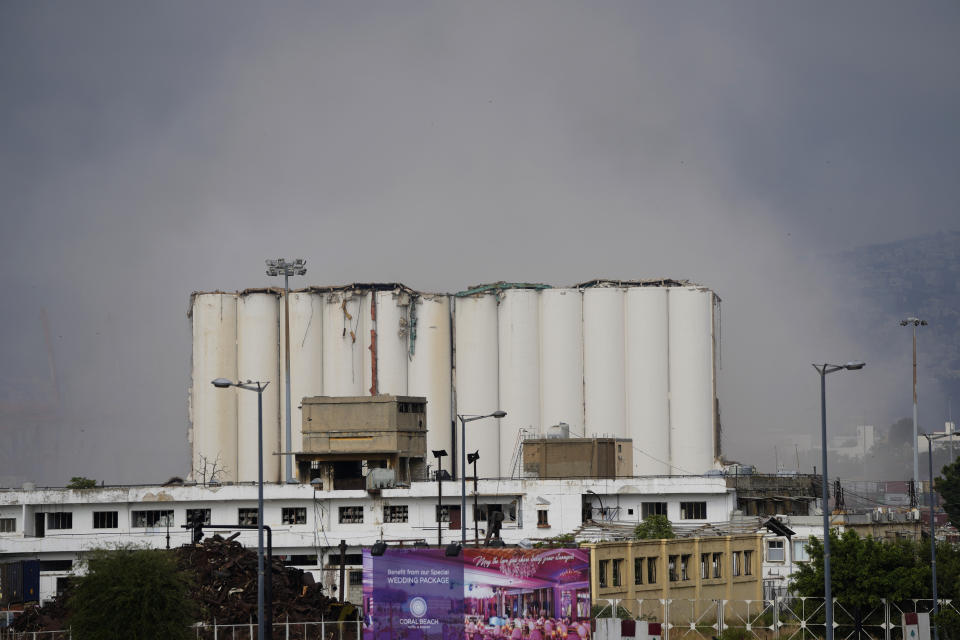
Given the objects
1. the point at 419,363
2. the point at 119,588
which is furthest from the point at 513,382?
the point at 119,588

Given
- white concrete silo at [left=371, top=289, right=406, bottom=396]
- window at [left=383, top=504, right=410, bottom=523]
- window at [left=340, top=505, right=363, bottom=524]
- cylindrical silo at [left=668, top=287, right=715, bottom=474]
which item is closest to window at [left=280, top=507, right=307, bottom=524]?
window at [left=340, top=505, right=363, bottom=524]

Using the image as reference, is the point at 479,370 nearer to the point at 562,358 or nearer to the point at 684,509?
the point at 562,358

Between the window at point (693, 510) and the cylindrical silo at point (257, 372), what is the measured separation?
39.8 m

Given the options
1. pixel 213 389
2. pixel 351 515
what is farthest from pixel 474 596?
pixel 213 389

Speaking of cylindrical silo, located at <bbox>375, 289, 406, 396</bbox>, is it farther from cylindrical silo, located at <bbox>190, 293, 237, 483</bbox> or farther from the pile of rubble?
the pile of rubble

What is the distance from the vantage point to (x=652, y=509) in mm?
79562

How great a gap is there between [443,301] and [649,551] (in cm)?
5474

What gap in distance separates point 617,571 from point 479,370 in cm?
5291

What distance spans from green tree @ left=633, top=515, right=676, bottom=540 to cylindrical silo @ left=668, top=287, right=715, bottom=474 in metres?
33.4

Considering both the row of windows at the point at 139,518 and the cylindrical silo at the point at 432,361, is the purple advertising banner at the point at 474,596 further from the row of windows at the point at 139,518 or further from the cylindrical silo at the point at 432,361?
the cylindrical silo at the point at 432,361

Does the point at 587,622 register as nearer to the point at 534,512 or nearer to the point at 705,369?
the point at 534,512

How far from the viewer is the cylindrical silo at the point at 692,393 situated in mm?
102500

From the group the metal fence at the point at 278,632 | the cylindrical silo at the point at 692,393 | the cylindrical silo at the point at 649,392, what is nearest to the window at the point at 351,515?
the metal fence at the point at 278,632

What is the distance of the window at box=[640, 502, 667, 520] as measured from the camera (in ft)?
261
